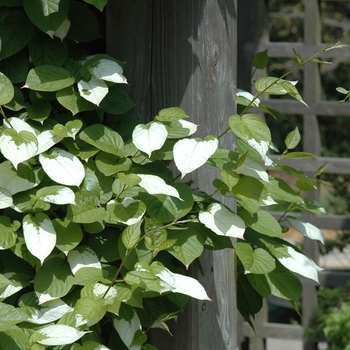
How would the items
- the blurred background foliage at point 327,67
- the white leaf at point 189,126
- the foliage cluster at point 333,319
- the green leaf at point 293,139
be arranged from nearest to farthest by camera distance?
the white leaf at point 189,126 → the green leaf at point 293,139 → the foliage cluster at point 333,319 → the blurred background foliage at point 327,67

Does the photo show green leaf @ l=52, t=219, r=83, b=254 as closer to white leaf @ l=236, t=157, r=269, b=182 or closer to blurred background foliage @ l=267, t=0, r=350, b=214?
white leaf @ l=236, t=157, r=269, b=182

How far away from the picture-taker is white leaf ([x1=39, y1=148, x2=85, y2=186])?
1.37 metres

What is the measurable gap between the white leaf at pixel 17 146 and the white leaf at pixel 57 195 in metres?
0.08

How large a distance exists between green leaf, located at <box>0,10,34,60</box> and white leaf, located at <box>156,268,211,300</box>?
22.3 inches

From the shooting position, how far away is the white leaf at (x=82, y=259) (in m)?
1.43

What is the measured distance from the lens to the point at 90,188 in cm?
145

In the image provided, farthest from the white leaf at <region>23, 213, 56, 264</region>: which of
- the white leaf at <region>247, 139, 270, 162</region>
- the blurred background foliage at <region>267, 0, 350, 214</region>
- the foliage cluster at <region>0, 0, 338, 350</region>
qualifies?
the blurred background foliage at <region>267, 0, 350, 214</region>

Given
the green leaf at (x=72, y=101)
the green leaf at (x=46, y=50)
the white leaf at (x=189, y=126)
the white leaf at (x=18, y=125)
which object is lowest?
the white leaf at (x=189, y=126)

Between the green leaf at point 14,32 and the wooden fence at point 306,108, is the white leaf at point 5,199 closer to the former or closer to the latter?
the green leaf at point 14,32

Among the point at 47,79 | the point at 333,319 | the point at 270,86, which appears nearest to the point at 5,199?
the point at 47,79

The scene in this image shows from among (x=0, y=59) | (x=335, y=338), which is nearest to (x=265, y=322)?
(x=335, y=338)

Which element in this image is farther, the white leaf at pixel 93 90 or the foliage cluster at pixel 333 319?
the foliage cluster at pixel 333 319

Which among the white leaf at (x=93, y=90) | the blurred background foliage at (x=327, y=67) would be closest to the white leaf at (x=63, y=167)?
the white leaf at (x=93, y=90)

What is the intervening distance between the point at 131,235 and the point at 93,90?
1.05 feet
